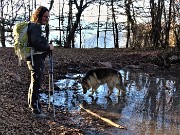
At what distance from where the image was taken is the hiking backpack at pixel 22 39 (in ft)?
22.0

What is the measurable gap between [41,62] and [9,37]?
1670cm

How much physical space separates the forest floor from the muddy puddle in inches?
21.4

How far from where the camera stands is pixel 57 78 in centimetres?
1278

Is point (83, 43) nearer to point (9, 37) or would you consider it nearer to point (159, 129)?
point (9, 37)

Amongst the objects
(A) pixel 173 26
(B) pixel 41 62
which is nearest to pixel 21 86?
(B) pixel 41 62

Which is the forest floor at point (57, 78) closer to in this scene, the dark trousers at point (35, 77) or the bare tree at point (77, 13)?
the dark trousers at point (35, 77)

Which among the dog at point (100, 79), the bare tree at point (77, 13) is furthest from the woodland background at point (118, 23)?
the dog at point (100, 79)

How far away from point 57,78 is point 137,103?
13.2 feet

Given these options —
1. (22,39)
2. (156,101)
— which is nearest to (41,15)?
(22,39)

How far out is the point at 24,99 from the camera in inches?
345

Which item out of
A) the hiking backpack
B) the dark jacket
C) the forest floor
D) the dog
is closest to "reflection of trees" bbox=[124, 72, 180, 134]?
the dog

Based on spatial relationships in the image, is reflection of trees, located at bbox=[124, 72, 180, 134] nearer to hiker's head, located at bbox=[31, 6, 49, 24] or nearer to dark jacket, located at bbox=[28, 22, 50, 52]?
dark jacket, located at bbox=[28, 22, 50, 52]

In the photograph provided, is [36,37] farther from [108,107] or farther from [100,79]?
[100,79]

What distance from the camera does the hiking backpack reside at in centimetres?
670
